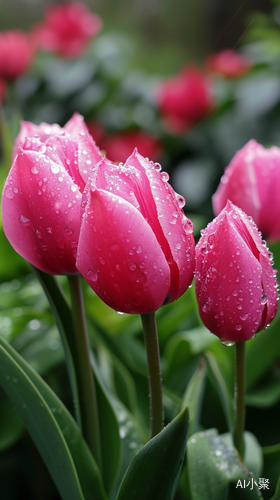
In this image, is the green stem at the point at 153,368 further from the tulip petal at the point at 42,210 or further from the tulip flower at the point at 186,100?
the tulip flower at the point at 186,100

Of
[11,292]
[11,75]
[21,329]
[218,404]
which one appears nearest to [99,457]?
[218,404]

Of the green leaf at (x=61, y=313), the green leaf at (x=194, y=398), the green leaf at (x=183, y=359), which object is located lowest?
the green leaf at (x=183, y=359)

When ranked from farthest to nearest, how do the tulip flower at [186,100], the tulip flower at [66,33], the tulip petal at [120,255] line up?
the tulip flower at [66,33] → the tulip flower at [186,100] → the tulip petal at [120,255]

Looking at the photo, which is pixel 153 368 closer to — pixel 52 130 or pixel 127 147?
pixel 52 130

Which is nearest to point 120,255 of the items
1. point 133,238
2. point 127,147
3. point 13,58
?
point 133,238

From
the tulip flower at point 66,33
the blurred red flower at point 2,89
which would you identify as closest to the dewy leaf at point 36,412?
the blurred red flower at point 2,89

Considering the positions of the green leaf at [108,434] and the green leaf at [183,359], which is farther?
the green leaf at [183,359]
